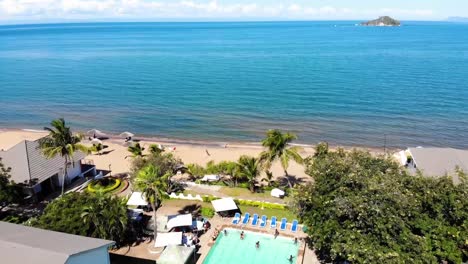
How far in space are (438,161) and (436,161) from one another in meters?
0.17

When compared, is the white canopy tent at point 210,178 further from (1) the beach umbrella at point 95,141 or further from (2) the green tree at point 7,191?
(1) the beach umbrella at point 95,141

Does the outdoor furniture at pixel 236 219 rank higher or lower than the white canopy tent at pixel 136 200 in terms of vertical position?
lower

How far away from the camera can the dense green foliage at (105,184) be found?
35.1 metres

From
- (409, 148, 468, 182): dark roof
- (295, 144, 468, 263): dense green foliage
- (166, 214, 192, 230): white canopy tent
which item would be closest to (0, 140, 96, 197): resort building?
(166, 214, 192, 230): white canopy tent

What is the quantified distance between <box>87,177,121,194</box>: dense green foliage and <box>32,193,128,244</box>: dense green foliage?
9033 millimetres

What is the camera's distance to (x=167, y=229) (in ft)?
90.7

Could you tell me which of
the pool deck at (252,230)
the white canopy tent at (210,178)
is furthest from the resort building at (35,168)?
the pool deck at (252,230)

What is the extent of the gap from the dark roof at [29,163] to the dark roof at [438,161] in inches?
1297

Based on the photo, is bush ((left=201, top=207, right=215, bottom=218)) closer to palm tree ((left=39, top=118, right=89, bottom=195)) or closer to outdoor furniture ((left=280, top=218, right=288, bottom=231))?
outdoor furniture ((left=280, top=218, right=288, bottom=231))

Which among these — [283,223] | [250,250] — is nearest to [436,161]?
[283,223]

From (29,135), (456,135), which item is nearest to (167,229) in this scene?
(29,135)

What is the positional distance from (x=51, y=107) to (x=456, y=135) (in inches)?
2699

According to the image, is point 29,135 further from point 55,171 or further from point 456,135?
point 456,135

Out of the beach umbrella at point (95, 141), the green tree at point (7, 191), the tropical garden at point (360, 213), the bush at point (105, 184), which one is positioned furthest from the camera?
the beach umbrella at point (95, 141)
